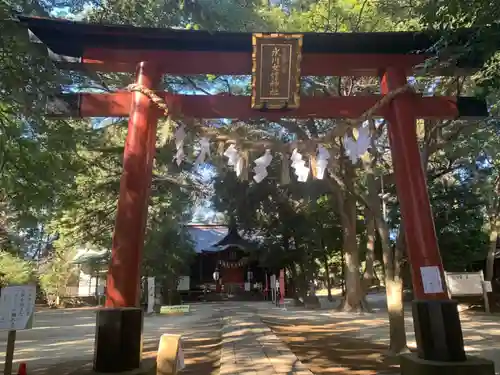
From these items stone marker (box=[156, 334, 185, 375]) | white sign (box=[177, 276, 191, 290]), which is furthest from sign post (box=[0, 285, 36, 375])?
white sign (box=[177, 276, 191, 290])

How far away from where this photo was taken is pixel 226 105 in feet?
18.6

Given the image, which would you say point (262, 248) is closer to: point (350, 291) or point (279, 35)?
point (350, 291)

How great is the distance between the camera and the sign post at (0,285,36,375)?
4608 millimetres

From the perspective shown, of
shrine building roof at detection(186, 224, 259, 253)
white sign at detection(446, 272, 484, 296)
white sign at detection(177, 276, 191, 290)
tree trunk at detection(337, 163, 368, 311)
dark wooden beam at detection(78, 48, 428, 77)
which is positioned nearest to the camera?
dark wooden beam at detection(78, 48, 428, 77)

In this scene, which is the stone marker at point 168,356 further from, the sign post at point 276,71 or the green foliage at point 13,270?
the green foliage at point 13,270

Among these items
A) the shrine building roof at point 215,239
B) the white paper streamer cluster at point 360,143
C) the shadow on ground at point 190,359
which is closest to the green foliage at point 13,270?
the shrine building roof at point 215,239

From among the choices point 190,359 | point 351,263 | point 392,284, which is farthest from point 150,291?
point 392,284

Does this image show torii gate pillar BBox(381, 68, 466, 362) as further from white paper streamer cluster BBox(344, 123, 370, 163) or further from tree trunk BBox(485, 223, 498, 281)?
tree trunk BBox(485, 223, 498, 281)

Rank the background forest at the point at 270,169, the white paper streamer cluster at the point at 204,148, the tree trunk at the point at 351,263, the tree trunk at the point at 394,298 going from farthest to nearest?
the tree trunk at the point at 351,263 → the tree trunk at the point at 394,298 → the white paper streamer cluster at the point at 204,148 → the background forest at the point at 270,169

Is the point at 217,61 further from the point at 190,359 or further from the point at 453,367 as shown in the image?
the point at 190,359

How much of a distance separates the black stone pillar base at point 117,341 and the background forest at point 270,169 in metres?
2.32

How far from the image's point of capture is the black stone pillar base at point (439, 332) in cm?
440

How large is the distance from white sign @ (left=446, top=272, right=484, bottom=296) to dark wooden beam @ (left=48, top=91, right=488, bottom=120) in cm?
1212

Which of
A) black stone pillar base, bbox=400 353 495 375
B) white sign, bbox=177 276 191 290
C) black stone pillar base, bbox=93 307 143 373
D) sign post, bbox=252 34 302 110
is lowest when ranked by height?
black stone pillar base, bbox=400 353 495 375
